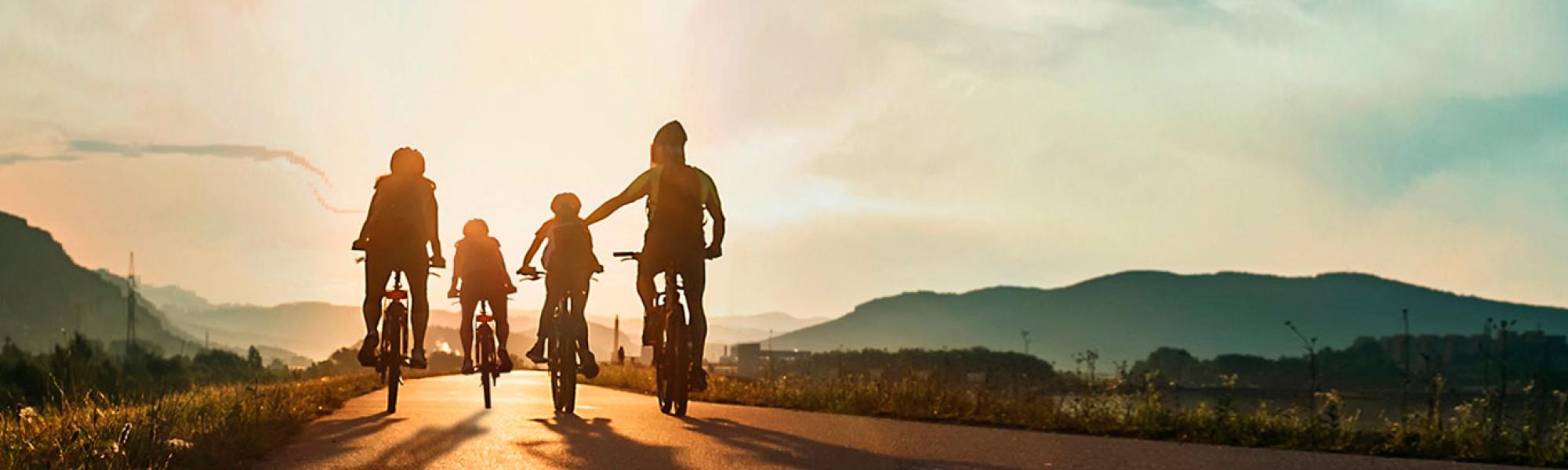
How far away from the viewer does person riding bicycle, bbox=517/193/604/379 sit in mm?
13469

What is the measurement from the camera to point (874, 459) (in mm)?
8758

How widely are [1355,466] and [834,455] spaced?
10.8 feet

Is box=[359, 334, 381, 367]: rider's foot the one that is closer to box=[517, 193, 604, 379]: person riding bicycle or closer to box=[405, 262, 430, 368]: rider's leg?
box=[405, 262, 430, 368]: rider's leg

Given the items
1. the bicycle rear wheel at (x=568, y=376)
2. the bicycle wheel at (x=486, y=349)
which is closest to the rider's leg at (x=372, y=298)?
the bicycle rear wheel at (x=568, y=376)

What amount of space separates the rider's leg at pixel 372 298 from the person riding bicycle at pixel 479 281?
8.19 ft

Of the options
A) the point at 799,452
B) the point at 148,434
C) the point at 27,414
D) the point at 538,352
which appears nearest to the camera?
the point at 148,434

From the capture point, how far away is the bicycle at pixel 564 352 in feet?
44.3

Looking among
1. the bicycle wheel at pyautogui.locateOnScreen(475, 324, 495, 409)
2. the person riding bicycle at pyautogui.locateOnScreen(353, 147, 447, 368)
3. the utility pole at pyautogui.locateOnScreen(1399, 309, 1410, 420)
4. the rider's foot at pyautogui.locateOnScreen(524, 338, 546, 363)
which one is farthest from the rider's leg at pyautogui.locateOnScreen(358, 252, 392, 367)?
the utility pole at pyautogui.locateOnScreen(1399, 309, 1410, 420)

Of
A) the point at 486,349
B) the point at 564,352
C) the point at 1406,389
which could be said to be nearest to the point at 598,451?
the point at 564,352

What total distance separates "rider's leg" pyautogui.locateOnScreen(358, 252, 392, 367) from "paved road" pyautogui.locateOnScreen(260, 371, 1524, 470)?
0.68 m

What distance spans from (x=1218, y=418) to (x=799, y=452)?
4097mm

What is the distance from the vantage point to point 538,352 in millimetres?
13898

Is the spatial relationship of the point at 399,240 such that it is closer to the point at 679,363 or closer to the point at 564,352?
the point at 564,352

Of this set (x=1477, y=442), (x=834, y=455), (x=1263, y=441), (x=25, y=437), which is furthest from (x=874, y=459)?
(x=25, y=437)
